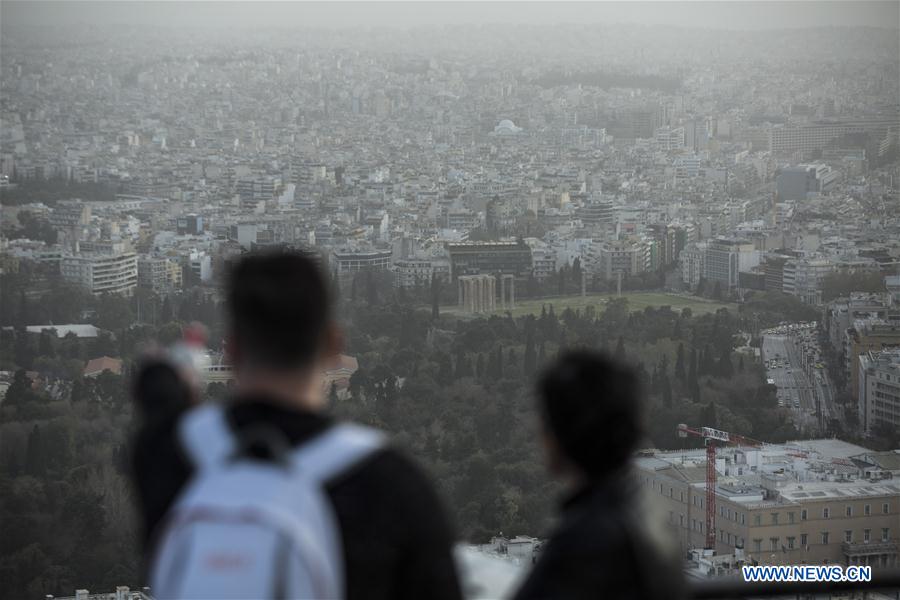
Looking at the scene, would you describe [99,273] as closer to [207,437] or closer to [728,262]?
[728,262]

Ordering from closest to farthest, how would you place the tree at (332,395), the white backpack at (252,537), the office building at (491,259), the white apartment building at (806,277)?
the white backpack at (252,537)
the tree at (332,395)
the white apartment building at (806,277)
the office building at (491,259)

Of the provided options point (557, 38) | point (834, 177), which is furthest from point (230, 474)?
point (557, 38)

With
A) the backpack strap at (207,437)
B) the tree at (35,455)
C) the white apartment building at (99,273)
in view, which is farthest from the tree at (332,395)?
the backpack strap at (207,437)

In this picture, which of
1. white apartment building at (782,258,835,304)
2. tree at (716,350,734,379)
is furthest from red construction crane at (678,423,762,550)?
white apartment building at (782,258,835,304)

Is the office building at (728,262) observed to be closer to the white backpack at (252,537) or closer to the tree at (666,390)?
the tree at (666,390)

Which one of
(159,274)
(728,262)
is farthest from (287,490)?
(728,262)

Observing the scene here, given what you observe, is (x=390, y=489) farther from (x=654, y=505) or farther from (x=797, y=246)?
(x=797, y=246)

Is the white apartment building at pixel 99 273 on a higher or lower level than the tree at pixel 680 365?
higher
